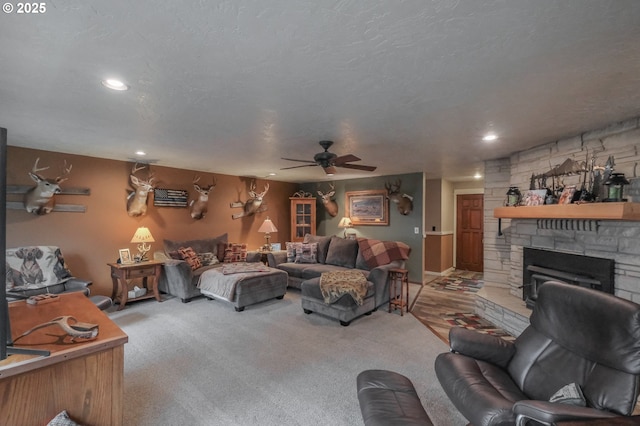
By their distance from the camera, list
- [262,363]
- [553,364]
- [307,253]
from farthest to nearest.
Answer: [307,253] < [262,363] < [553,364]

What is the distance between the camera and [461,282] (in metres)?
6.34

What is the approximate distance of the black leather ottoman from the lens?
60.5 inches

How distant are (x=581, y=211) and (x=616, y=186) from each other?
1.11 ft

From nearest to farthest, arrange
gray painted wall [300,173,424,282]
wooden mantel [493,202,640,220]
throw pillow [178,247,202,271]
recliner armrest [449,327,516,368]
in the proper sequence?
recliner armrest [449,327,516,368] → wooden mantel [493,202,640,220] → throw pillow [178,247,202,271] → gray painted wall [300,173,424,282]

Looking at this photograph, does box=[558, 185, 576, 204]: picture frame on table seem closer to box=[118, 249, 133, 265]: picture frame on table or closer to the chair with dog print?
the chair with dog print

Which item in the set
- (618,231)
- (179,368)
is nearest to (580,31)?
(618,231)

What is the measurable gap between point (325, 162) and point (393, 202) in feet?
11.1

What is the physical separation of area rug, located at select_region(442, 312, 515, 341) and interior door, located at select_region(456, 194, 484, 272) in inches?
143

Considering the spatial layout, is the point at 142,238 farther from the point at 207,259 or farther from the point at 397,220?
the point at 397,220

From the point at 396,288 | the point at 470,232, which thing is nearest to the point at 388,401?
the point at 396,288

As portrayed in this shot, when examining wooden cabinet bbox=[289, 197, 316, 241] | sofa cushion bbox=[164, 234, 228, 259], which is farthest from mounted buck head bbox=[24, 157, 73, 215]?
wooden cabinet bbox=[289, 197, 316, 241]

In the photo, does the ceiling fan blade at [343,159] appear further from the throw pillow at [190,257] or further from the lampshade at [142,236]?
the lampshade at [142,236]

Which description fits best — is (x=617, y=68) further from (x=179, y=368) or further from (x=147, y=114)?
(x=179, y=368)

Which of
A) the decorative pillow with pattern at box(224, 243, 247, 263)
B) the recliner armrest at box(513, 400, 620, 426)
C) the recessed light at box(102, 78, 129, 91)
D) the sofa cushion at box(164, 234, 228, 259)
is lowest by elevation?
the recliner armrest at box(513, 400, 620, 426)
